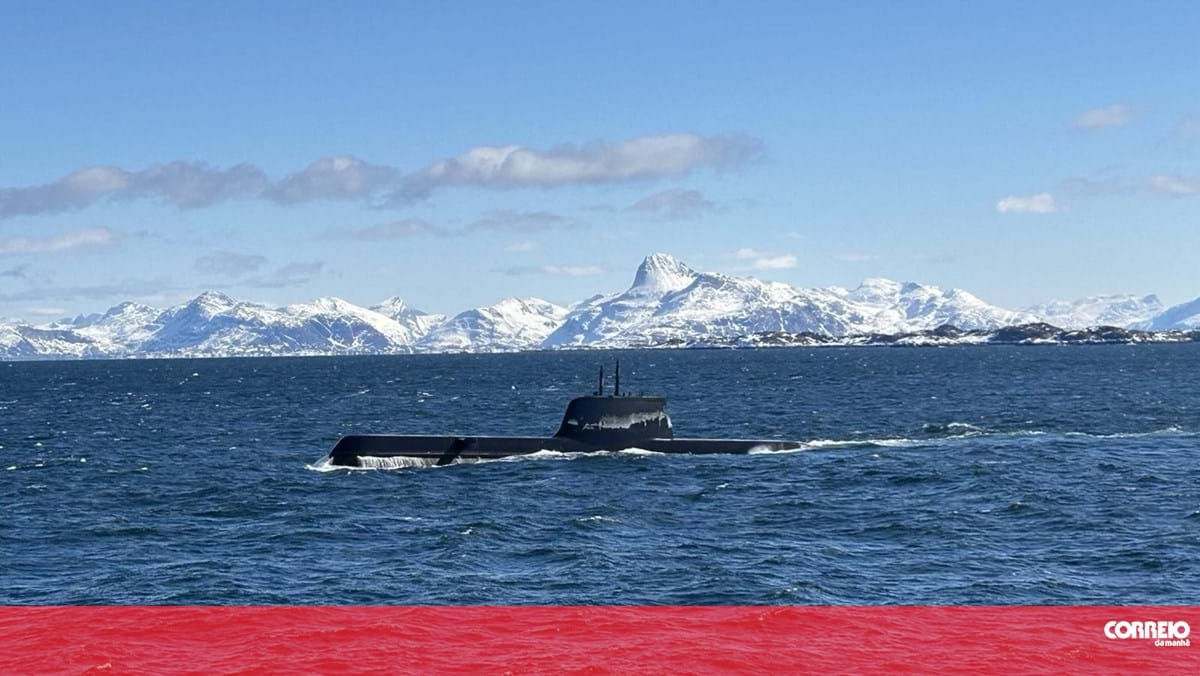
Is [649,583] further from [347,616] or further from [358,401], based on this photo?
[358,401]

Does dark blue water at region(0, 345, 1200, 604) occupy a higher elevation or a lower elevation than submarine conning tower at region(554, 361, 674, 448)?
lower

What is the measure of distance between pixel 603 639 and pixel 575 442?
42627mm

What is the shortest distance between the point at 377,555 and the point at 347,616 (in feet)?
37.8

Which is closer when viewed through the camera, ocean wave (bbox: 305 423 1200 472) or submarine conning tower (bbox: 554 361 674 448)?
ocean wave (bbox: 305 423 1200 472)

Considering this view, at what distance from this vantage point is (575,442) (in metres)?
71.2

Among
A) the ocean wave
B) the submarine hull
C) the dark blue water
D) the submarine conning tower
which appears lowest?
the dark blue water

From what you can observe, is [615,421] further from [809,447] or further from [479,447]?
[809,447]
